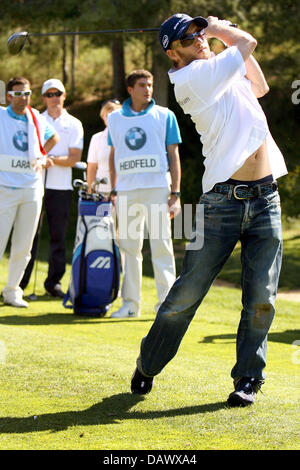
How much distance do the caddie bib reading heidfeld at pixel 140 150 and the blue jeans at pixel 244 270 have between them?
3482 millimetres

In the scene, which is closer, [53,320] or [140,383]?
Result: [140,383]

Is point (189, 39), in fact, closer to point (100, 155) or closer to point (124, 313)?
point (124, 313)

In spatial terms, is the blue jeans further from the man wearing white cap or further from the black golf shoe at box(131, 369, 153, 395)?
the man wearing white cap

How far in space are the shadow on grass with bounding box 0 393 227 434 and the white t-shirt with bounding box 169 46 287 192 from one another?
3.84ft

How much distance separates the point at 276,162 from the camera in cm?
483

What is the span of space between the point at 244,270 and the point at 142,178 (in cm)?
353

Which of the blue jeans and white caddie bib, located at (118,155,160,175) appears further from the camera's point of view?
white caddie bib, located at (118,155,160,175)

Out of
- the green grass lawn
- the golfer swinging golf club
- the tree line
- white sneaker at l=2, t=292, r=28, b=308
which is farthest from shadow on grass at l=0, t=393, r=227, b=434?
the tree line

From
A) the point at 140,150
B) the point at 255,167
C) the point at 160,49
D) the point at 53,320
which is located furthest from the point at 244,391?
the point at 160,49

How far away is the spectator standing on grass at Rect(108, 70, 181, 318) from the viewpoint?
8.26 m

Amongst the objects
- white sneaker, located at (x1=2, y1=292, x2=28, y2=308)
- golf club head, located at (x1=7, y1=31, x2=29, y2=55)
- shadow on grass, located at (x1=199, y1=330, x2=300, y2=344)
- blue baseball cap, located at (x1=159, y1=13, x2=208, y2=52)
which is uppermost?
golf club head, located at (x1=7, y1=31, x2=29, y2=55)

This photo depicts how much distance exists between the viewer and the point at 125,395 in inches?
196

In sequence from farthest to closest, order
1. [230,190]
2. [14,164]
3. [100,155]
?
1. [100,155]
2. [14,164]
3. [230,190]

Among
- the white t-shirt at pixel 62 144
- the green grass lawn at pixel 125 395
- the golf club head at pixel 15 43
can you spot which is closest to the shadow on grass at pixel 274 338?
the green grass lawn at pixel 125 395
